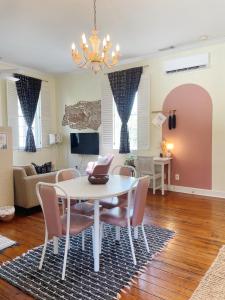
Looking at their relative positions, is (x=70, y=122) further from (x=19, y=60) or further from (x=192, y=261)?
(x=192, y=261)

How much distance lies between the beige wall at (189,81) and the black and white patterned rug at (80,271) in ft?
8.13

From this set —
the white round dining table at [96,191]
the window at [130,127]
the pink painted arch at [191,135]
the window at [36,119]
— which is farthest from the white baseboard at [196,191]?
the window at [36,119]

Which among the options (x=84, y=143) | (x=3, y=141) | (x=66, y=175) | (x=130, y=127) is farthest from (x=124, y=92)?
(x=66, y=175)

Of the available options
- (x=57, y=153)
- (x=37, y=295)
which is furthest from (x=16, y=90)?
(x=37, y=295)

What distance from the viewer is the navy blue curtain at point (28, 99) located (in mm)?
6121

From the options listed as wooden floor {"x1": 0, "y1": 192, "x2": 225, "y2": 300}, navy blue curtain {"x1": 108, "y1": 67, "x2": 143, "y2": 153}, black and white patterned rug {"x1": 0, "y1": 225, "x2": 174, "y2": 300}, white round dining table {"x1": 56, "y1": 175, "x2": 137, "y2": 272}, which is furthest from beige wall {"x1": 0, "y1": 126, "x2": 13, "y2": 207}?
navy blue curtain {"x1": 108, "y1": 67, "x2": 143, "y2": 153}

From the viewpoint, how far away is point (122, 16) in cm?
364

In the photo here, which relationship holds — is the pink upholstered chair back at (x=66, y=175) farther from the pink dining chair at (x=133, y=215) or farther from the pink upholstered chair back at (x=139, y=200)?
the pink upholstered chair back at (x=139, y=200)

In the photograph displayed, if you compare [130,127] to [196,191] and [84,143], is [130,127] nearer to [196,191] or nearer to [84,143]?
[84,143]

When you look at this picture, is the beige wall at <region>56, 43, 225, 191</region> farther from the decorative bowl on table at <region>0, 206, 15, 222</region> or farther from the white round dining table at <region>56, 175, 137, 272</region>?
the decorative bowl on table at <region>0, 206, 15, 222</region>

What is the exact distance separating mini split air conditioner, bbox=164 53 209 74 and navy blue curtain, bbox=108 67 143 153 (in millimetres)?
704

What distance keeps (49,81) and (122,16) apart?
3.99 m

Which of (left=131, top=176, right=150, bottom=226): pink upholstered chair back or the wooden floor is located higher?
(left=131, top=176, right=150, bottom=226): pink upholstered chair back

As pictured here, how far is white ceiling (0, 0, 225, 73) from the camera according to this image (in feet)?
10.9
